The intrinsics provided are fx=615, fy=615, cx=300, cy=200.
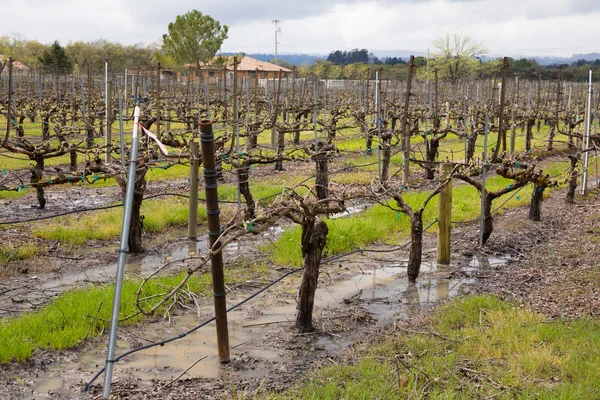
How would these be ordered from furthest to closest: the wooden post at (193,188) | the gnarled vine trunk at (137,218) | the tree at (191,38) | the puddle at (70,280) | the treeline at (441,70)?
the tree at (191,38) < the treeline at (441,70) < the gnarled vine trunk at (137,218) < the wooden post at (193,188) < the puddle at (70,280)

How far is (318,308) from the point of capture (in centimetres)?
666

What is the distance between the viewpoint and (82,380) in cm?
483

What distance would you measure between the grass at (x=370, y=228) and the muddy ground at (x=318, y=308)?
349 millimetres

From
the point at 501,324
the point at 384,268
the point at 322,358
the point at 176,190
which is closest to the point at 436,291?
the point at 384,268

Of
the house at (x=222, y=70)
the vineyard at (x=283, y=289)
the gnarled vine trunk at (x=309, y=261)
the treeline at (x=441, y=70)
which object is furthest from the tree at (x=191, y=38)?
the gnarled vine trunk at (x=309, y=261)

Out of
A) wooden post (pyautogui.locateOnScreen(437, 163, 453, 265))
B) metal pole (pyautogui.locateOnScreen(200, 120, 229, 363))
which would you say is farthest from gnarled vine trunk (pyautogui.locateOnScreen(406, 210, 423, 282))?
metal pole (pyautogui.locateOnScreen(200, 120, 229, 363))

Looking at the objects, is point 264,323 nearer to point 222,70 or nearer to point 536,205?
point 536,205

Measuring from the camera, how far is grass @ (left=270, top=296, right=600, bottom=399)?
4344 millimetres

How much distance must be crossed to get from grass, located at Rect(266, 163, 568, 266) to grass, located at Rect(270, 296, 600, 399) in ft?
9.12

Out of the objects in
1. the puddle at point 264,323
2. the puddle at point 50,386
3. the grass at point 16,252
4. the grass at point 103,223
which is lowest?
the puddle at point 50,386

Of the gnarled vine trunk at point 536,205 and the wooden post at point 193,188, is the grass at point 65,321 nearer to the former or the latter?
the wooden post at point 193,188

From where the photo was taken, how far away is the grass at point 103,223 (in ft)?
30.3

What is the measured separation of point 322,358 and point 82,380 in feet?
6.37

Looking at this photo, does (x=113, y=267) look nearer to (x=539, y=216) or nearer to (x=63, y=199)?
(x=63, y=199)
